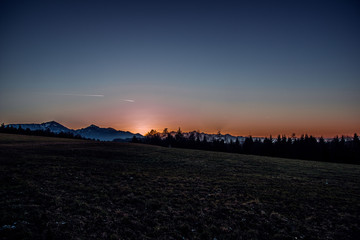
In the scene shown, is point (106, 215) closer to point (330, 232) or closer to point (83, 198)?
point (83, 198)

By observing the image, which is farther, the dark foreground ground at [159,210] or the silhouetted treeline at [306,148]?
the silhouetted treeline at [306,148]

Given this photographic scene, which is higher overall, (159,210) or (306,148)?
(306,148)

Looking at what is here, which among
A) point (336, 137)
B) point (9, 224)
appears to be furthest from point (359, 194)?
Answer: point (336, 137)

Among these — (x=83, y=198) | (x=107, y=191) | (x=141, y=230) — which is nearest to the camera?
(x=141, y=230)

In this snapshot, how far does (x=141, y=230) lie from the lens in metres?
8.69

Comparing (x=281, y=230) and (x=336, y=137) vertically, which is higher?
(x=336, y=137)

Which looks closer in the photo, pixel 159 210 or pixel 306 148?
pixel 159 210

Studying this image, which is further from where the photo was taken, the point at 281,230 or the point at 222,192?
the point at 222,192

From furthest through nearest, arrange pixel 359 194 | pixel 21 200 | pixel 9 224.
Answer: pixel 359 194 → pixel 21 200 → pixel 9 224

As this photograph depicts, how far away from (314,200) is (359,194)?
717 cm

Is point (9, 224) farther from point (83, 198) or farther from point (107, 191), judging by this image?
point (107, 191)

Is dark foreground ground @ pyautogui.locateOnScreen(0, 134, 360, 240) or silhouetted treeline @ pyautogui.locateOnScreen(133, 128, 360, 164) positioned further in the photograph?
silhouetted treeline @ pyautogui.locateOnScreen(133, 128, 360, 164)

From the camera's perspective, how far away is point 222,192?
50.6 ft

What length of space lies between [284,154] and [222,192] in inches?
3666
